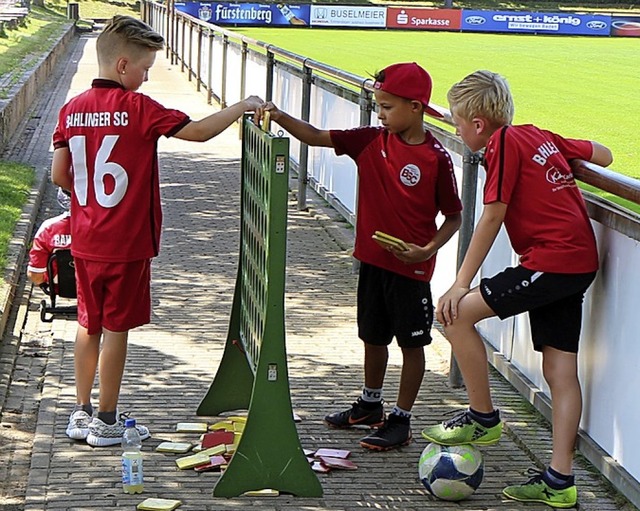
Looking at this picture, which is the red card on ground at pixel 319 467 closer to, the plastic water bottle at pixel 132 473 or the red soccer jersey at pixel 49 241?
the plastic water bottle at pixel 132 473

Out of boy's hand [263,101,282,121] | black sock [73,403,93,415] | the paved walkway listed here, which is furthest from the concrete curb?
boy's hand [263,101,282,121]

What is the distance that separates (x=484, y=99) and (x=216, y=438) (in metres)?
1.99

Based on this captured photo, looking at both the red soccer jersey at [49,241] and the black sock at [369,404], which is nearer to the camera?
the black sock at [369,404]

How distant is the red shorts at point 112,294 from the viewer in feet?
17.2

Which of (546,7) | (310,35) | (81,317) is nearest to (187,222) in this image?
(81,317)

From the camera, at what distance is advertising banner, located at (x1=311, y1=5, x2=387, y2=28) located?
2441 inches

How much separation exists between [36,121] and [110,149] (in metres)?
13.1

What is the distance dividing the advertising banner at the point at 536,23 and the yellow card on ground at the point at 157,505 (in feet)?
194

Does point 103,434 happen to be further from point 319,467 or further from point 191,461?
point 319,467

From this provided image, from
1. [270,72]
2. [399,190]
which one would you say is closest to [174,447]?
[399,190]

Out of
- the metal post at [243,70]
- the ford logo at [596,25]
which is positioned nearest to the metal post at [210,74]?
the metal post at [243,70]

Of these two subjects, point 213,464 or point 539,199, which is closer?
point 539,199

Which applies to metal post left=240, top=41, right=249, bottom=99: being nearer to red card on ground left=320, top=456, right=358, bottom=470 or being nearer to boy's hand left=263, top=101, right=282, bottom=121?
boy's hand left=263, top=101, right=282, bottom=121

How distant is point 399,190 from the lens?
17.3ft
